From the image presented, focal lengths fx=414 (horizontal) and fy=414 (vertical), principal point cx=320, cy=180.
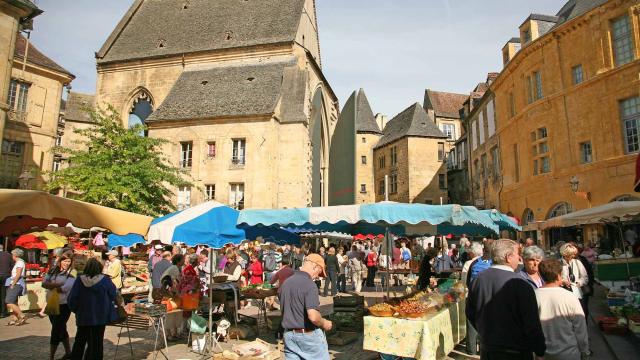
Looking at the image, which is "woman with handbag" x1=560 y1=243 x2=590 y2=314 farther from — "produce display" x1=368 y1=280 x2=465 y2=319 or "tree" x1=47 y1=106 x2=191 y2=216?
"tree" x1=47 y1=106 x2=191 y2=216

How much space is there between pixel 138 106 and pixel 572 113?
2819 centimetres

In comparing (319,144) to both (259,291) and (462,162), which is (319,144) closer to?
(462,162)

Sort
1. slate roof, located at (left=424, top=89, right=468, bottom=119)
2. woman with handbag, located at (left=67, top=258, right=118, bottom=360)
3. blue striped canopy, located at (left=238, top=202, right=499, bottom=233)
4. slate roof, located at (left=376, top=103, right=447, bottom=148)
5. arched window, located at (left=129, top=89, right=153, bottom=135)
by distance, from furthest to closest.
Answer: slate roof, located at (left=424, top=89, right=468, bottom=119)
slate roof, located at (left=376, top=103, right=447, bottom=148)
arched window, located at (left=129, top=89, right=153, bottom=135)
blue striped canopy, located at (left=238, top=202, right=499, bottom=233)
woman with handbag, located at (left=67, top=258, right=118, bottom=360)

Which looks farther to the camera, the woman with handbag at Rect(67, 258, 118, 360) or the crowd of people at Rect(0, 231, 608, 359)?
the woman with handbag at Rect(67, 258, 118, 360)

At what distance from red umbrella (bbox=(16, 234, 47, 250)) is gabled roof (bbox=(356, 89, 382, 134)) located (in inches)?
1418

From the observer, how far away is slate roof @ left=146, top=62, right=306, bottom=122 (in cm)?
2527

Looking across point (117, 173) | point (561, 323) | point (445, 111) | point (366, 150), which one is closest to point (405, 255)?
point (117, 173)

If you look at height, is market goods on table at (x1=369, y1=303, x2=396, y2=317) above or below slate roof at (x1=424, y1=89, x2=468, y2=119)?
below

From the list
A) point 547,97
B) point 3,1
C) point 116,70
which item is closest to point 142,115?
point 116,70

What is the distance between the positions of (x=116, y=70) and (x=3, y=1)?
16.8 metres

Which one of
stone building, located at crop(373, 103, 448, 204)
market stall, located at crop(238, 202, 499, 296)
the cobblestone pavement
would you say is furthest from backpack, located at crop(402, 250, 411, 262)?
stone building, located at crop(373, 103, 448, 204)

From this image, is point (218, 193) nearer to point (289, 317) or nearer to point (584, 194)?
point (584, 194)

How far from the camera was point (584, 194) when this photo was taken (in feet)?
58.7

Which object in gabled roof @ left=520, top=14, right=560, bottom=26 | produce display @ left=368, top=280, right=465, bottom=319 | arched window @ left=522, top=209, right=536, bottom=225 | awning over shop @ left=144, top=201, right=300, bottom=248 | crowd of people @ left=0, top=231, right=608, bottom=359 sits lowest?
produce display @ left=368, top=280, right=465, bottom=319
